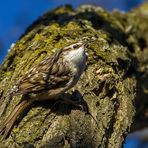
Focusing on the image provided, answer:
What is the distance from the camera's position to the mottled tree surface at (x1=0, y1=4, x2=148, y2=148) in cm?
231

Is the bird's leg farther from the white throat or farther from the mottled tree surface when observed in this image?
the white throat

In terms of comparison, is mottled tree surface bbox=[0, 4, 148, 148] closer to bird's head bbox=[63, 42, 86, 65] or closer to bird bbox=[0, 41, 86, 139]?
bird bbox=[0, 41, 86, 139]

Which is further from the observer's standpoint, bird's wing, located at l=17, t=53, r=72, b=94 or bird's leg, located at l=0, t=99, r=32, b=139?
bird's wing, located at l=17, t=53, r=72, b=94

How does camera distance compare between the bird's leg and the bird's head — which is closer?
the bird's leg

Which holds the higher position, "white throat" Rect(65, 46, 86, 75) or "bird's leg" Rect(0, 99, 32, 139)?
"white throat" Rect(65, 46, 86, 75)

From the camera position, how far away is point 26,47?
117 inches

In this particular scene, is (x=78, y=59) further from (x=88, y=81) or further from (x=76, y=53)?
(x=88, y=81)

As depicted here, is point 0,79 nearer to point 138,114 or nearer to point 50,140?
point 50,140

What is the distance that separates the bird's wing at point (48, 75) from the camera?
98.6 inches

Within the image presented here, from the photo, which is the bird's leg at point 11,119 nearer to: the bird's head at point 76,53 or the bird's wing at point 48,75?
the bird's wing at point 48,75

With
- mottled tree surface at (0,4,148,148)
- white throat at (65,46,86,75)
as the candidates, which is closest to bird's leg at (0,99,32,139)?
mottled tree surface at (0,4,148,148)

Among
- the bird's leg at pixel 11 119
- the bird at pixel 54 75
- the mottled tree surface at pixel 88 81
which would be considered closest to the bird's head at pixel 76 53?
the bird at pixel 54 75

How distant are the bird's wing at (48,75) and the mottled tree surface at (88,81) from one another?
8cm

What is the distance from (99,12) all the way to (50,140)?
1.61 metres
